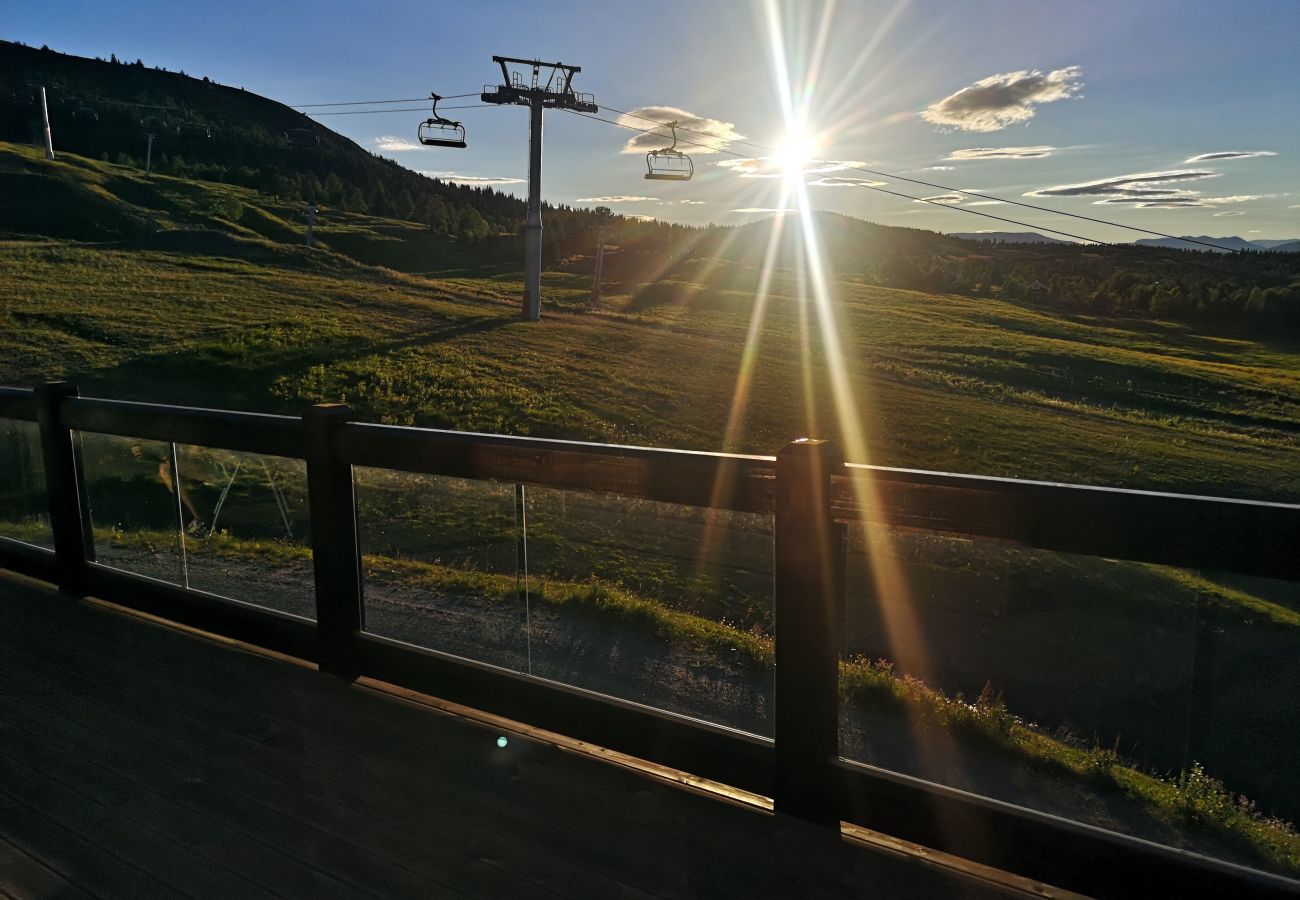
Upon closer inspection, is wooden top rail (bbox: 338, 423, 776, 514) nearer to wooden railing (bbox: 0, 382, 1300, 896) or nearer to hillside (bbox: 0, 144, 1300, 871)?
wooden railing (bbox: 0, 382, 1300, 896)

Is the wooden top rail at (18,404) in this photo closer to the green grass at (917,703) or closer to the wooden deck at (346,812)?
the green grass at (917,703)

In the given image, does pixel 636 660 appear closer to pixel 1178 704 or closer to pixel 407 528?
pixel 407 528

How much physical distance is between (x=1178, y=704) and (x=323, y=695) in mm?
3015

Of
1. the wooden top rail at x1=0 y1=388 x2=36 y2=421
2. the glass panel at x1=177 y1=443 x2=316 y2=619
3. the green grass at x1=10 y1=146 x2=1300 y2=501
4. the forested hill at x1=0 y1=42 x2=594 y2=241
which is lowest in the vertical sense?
the green grass at x1=10 y1=146 x2=1300 y2=501

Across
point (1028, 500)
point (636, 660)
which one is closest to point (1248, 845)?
point (1028, 500)

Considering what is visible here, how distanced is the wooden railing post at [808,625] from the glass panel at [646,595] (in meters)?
0.27

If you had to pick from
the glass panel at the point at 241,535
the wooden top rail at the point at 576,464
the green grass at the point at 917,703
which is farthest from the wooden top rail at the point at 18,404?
the wooden top rail at the point at 576,464

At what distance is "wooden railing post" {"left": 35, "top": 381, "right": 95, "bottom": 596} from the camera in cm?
500

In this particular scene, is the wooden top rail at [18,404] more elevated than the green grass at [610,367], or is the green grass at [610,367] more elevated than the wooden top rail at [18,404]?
the wooden top rail at [18,404]

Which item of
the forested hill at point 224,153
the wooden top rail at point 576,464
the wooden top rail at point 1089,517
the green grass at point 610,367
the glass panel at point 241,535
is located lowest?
the green grass at point 610,367

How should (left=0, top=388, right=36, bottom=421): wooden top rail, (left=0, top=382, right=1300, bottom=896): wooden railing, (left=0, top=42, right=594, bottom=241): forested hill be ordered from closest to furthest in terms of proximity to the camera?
(left=0, top=382, right=1300, bottom=896): wooden railing < (left=0, top=388, right=36, bottom=421): wooden top rail < (left=0, top=42, right=594, bottom=241): forested hill

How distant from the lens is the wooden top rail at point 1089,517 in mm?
2150

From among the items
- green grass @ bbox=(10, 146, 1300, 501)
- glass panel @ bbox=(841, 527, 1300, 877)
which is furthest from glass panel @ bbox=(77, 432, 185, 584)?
green grass @ bbox=(10, 146, 1300, 501)

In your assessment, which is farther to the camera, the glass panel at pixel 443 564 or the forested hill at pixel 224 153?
the forested hill at pixel 224 153
